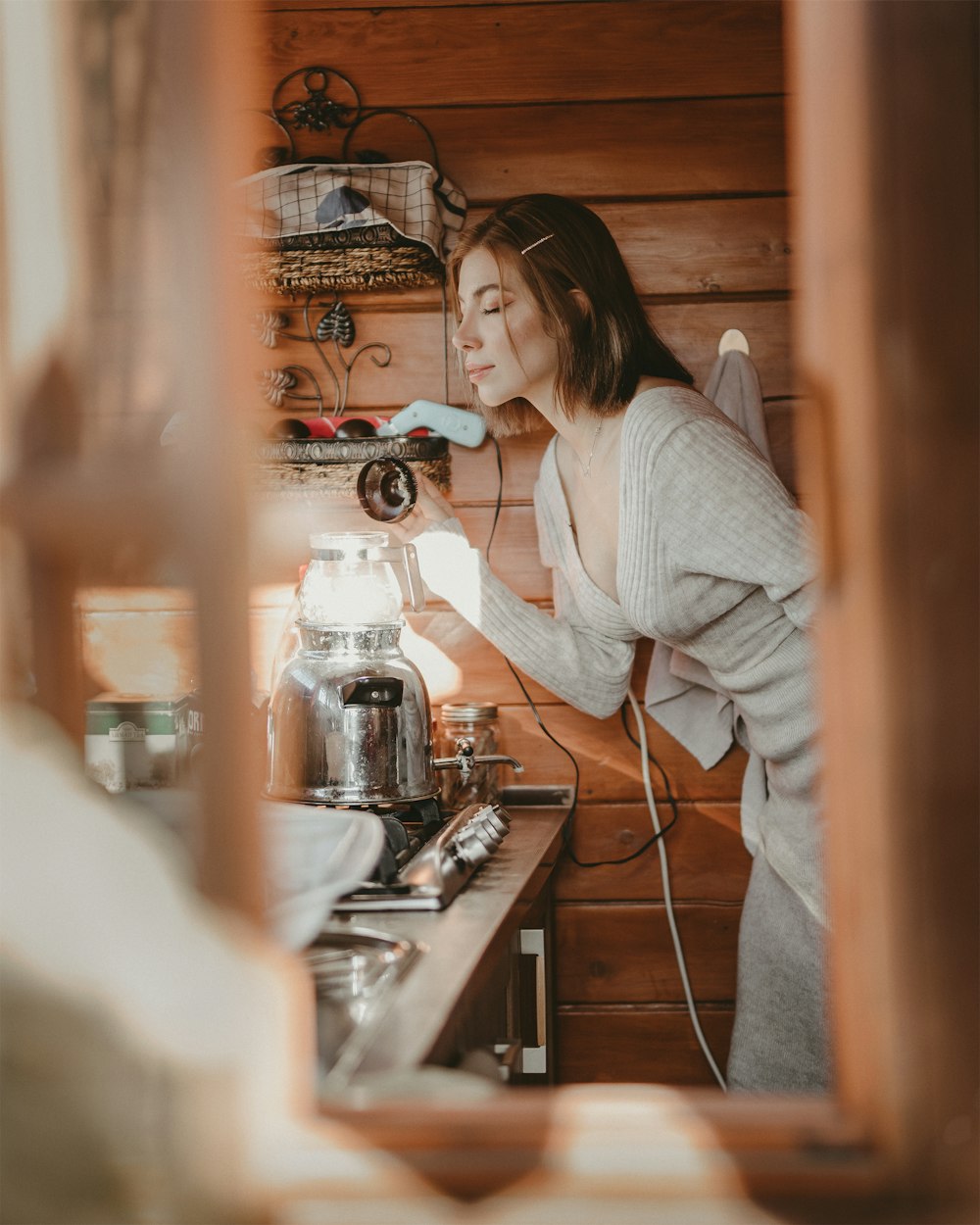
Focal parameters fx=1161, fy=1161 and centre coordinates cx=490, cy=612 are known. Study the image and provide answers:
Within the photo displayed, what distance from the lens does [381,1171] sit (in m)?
0.64

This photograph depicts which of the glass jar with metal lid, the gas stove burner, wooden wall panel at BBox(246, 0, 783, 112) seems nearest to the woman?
the glass jar with metal lid

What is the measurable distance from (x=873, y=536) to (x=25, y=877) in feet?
1.73

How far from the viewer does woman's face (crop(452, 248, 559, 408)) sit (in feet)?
5.46

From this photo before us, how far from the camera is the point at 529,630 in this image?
174cm

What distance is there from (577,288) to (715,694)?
25.2 inches

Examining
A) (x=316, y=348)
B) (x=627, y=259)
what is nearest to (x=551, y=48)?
(x=627, y=259)

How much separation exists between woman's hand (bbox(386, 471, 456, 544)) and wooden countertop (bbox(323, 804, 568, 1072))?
1.59 ft

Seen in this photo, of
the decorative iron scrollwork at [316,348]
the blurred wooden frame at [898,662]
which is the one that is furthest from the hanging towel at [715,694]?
the blurred wooden frame at [898,662]

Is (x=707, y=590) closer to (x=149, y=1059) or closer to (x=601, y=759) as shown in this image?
(x=601, y=759)

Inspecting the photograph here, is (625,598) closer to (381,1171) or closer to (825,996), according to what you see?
(825,996)

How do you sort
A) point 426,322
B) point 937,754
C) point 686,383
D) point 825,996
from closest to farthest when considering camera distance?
point 937,754 < point 825,996 < point 686,383 < point 426,322

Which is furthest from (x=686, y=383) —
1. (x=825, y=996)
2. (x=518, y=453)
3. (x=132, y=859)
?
(x=132, y=859)

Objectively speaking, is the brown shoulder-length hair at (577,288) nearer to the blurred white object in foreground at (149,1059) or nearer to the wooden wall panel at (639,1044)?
the wooden wall panel at (639,1044)

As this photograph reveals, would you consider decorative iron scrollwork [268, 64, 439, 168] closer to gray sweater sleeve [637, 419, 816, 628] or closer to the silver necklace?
the silver necklace
